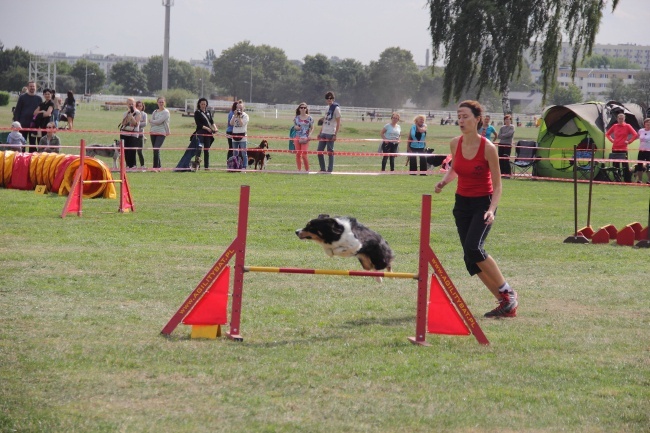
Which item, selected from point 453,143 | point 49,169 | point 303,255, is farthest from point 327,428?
point 49,169

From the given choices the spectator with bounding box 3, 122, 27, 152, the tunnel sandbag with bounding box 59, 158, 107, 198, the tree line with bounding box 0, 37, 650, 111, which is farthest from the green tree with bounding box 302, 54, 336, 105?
the tunnel sandbag with bounding box 59, 158, 107, 198

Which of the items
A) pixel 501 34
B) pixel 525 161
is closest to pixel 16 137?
pixel 525 161

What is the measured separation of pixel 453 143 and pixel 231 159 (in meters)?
16.4

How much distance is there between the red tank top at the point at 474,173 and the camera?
7.64 m

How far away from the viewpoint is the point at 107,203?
51.1ft

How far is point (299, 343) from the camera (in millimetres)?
6820

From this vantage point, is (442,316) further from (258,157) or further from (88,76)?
(88,76)

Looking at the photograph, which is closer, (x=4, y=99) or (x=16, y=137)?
(x=16, y=137)

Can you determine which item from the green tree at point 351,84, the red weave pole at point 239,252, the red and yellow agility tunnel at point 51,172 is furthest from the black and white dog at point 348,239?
the green tree at point 351,84

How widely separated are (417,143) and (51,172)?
436 inches

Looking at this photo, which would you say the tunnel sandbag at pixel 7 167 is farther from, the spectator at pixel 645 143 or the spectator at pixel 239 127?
the spectator at pixel 645 143

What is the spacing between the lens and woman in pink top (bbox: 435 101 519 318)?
299 inches

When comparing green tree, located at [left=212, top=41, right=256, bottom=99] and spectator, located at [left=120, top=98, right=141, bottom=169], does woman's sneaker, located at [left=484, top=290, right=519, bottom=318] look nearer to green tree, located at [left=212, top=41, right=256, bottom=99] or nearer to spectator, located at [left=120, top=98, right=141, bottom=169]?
spectator, located at [left=120, top=98, right=141, bottom=169]

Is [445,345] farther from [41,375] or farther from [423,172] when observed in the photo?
[423,172]
